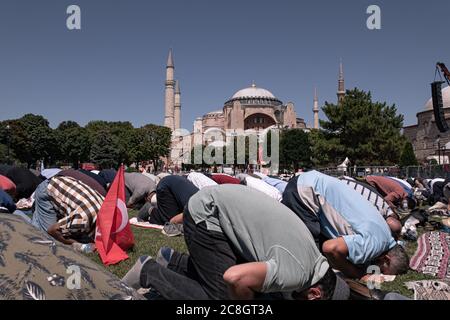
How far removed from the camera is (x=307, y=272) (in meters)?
2.57

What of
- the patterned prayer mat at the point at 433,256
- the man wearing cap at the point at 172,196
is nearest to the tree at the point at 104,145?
the man wearing cap at the point at 172,196

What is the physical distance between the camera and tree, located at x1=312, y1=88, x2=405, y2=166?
3316 cm

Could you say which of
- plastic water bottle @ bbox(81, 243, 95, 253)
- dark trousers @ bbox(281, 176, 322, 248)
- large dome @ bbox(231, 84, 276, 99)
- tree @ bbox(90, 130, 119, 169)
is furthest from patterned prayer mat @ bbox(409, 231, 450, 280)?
large dome @ bbox(231, 84, 276, 99)

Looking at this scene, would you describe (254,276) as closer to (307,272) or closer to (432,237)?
(307,272)

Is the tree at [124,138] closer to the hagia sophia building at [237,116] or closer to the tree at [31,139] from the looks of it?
the tree at [31,139]

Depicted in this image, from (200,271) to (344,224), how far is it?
1.40 meters

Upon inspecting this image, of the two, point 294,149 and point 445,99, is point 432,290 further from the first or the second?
point 445,99

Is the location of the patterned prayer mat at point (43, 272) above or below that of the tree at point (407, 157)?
below

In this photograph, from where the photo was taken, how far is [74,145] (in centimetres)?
5875

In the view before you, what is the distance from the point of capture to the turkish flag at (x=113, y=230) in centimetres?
491

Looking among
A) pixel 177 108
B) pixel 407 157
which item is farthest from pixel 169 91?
pixel 407 157

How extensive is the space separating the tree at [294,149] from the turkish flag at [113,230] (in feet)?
192
